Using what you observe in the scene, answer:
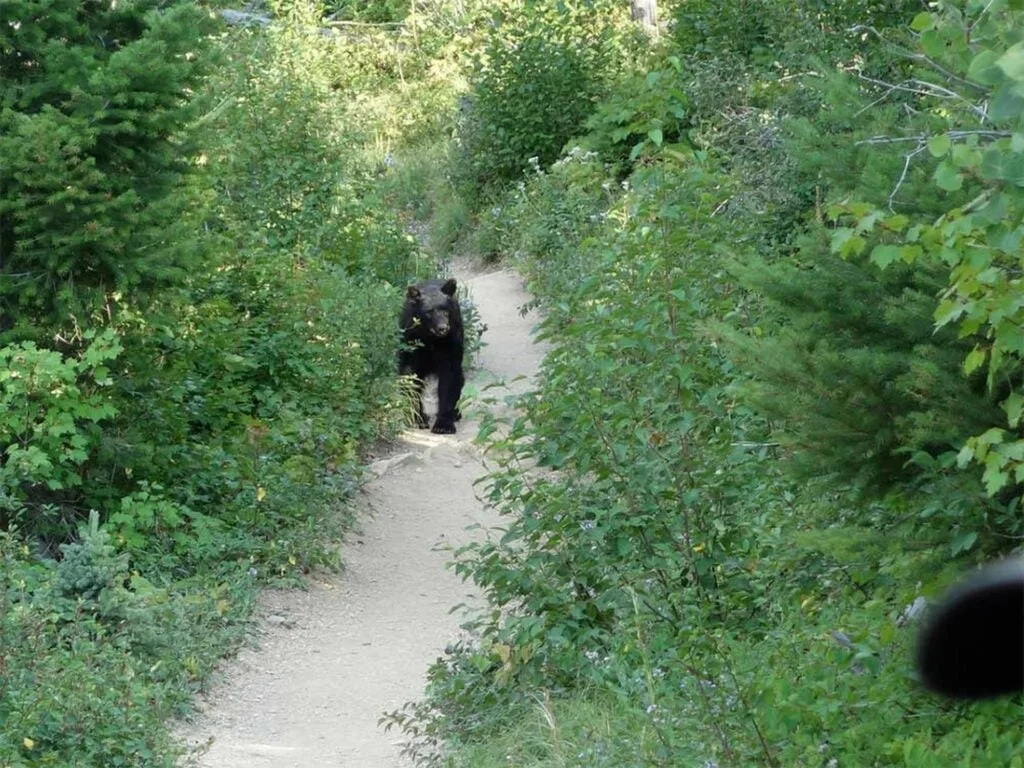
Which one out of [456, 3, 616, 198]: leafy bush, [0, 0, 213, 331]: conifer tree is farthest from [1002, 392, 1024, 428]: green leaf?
[456, 3, 616, 198]: leafy bush

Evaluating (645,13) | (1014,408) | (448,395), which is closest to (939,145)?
(1014,408)

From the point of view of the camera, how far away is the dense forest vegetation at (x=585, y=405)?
4.23 meters

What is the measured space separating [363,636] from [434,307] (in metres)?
4.86

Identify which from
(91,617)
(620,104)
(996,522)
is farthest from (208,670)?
(620,104)

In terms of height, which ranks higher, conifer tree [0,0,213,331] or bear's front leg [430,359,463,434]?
conifer tree [0,0,213,331]

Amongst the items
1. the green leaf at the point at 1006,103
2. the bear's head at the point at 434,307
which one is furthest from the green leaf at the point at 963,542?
the bear's head at the point at 434,307

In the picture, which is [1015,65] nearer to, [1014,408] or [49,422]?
[1014,408]

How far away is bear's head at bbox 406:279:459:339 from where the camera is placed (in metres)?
12.6

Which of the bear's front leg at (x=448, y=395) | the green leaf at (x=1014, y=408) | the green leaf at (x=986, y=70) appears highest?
the green leaf at (x=986, y=70)

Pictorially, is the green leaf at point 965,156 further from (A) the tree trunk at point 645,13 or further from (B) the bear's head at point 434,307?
(A) the tree trunk at point 645,13

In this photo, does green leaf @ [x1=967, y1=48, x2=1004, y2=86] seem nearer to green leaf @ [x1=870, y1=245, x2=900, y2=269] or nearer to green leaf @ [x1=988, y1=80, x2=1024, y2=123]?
green leaf @ [x1=988, y1=80, x2=1024, y2=123]

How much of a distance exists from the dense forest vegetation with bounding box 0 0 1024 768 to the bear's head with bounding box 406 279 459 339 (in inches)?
11.0

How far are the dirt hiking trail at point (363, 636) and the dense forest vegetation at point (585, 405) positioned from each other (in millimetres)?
245

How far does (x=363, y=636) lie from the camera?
329 inches
